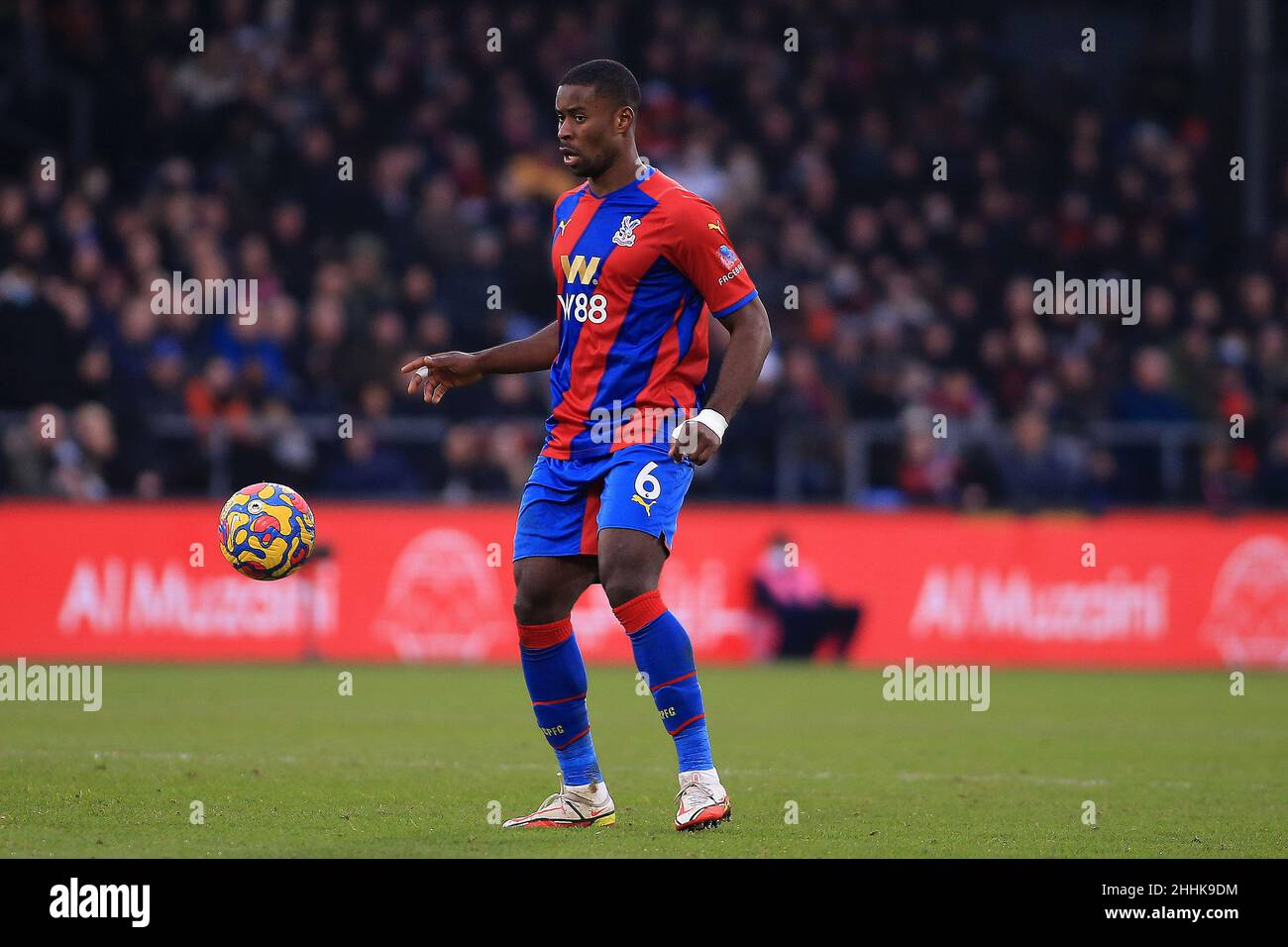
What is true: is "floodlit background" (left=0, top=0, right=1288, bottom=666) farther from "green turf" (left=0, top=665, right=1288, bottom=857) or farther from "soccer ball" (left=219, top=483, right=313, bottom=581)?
"soccer ball" (left=219, top=483, right=313, bottom=581)

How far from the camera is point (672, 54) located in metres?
21.7

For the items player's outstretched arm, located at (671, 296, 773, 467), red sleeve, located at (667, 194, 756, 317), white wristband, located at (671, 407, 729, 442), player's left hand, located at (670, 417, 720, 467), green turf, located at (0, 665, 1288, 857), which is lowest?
green turf, located at (0, 665, 1288, 857)

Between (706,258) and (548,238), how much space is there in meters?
12.6

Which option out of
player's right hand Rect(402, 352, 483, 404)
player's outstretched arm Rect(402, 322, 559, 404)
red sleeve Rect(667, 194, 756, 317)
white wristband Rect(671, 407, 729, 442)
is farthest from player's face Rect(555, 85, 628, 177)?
white wristband Rect(671, 407, 729, 442)

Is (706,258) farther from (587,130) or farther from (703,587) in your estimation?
(703,587)

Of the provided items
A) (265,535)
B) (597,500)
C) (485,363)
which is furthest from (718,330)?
(597,500)

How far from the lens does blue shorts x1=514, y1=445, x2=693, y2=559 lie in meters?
6.68

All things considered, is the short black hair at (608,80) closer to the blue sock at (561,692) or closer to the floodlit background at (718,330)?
the blue sock at (561,692)

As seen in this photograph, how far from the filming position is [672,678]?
6.75 meters

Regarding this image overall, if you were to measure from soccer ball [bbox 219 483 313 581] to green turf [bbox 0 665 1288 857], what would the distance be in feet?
2.94

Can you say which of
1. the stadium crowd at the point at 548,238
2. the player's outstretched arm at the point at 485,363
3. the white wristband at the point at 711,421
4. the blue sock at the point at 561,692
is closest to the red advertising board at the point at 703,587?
the stadium crowd at the point at 548,238

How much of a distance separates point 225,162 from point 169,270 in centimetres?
242

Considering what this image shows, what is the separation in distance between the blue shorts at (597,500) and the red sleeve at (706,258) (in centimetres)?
58

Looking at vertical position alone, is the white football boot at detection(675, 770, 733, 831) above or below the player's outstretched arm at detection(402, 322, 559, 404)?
below
